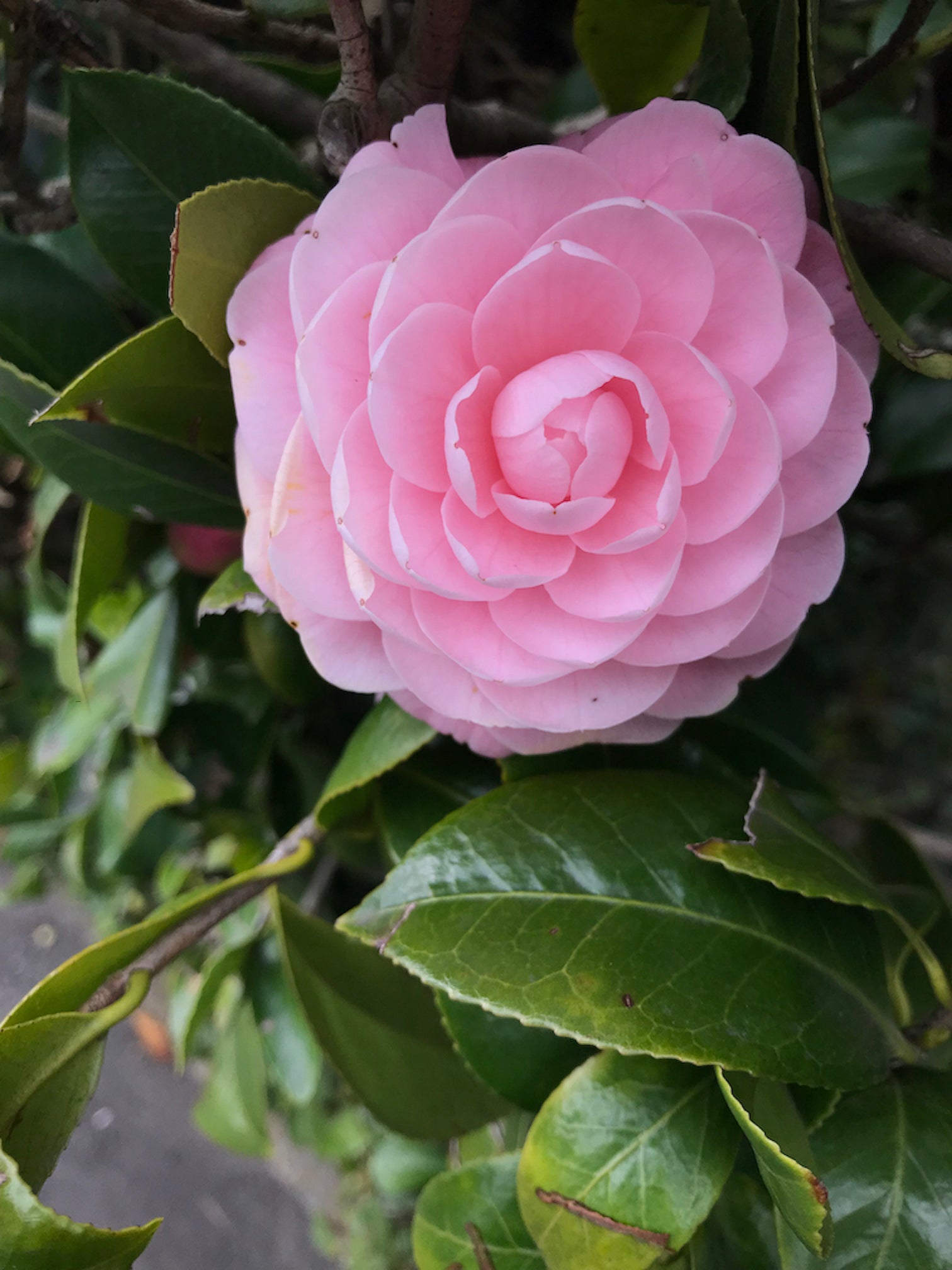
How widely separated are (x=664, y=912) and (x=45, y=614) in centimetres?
72

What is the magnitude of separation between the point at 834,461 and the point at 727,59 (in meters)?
0.16

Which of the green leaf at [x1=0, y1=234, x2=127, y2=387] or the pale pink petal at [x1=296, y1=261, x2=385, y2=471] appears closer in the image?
the pale pink petal at [x1=296, y1=261, x2=385, y2=471]

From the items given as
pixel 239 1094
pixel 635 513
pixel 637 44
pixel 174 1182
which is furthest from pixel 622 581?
pixel 174 1182

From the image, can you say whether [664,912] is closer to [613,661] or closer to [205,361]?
[613,661]

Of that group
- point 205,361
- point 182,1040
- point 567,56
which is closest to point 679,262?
point 205,361

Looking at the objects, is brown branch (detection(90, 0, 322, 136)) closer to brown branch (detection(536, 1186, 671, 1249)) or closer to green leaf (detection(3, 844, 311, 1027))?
green leaf (detection(3, 844, 311, 1027))

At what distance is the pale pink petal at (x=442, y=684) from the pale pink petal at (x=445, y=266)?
110 millimetres

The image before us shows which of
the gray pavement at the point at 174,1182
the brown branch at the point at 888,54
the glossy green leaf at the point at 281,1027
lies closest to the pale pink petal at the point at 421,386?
the brown branch at the point at 888,54

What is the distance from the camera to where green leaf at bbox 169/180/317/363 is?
11.7 inches

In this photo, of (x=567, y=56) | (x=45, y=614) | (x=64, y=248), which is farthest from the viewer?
(x=45, y=614)

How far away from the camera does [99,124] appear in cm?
35

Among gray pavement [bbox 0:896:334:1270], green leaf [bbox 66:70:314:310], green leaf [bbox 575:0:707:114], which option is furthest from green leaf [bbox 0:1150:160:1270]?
gray pavement [bbox 0:896:334:1270]

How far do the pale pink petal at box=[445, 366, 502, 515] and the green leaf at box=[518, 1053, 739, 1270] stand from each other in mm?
257

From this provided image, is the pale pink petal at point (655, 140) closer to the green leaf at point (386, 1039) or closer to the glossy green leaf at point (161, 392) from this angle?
the glossy green leaf at point (161, 392)
